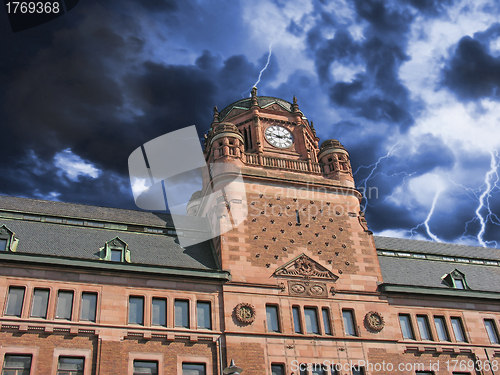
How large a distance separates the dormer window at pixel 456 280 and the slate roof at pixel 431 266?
51cm

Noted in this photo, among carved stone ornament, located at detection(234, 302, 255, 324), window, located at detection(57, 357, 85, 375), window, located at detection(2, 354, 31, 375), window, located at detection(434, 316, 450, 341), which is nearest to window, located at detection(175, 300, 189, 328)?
carved stone ornament, located at detection(234, 302, 255, 324)

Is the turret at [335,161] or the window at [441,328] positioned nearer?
the window at [441,328]

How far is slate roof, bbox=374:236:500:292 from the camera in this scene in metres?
46.6

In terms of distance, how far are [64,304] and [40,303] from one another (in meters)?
1.46

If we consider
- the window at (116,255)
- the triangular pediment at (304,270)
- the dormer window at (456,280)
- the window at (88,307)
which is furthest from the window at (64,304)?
the dormer window at (456,280)

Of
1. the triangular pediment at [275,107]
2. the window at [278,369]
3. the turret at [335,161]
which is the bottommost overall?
the window at [278,369]

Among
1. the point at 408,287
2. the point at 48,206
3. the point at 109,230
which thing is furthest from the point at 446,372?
the point at 48,206

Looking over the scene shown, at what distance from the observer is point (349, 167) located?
5053cm

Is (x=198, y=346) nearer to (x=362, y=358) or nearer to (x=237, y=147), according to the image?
(x=362, y=358)

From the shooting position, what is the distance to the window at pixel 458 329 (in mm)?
43312

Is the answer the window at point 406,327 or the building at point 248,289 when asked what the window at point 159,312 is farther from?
the window at point 406,327

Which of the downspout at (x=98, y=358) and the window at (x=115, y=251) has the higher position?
the window at (x=115, y=251)

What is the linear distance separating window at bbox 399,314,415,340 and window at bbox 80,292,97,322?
22663mm

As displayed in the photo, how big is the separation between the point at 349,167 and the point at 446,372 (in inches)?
744
